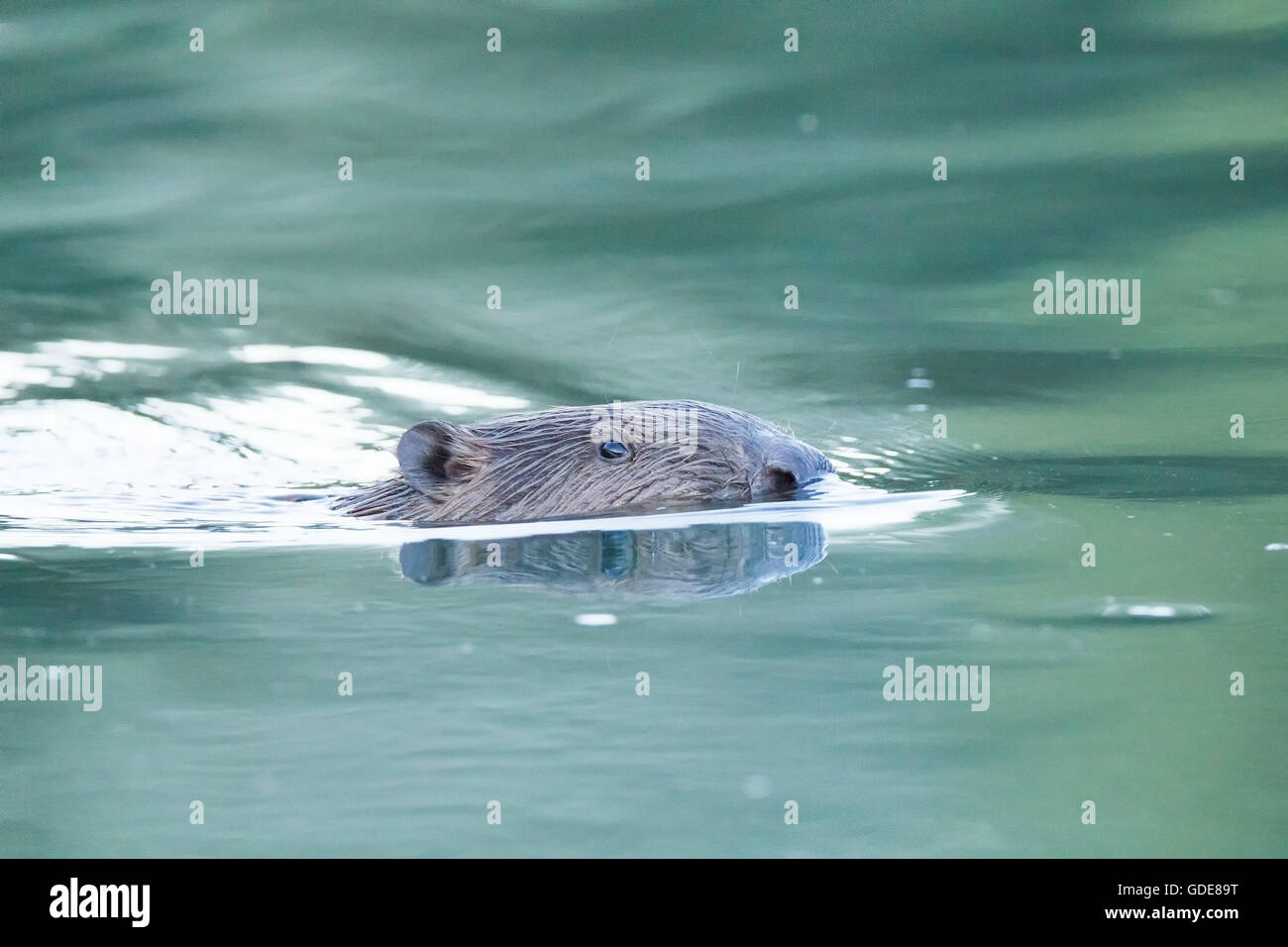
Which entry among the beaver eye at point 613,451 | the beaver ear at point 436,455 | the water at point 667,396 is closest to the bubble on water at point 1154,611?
the water at point 667,396

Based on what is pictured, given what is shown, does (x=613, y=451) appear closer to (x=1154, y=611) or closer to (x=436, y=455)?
(x=436, y=455)

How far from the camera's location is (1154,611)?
546 cm

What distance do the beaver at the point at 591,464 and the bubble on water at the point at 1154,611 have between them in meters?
1.94

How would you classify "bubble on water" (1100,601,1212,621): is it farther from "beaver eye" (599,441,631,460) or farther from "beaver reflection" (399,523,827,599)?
"beaver eye" (599,441,631,460)

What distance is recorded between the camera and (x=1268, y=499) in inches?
291

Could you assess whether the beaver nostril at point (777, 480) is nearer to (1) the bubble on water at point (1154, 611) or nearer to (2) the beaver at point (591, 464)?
(2) the beaver at point (591, 464)

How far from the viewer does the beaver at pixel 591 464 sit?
7074 mm

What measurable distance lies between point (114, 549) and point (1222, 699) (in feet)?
14.3

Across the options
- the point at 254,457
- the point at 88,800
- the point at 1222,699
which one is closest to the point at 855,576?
the point at 1222,699

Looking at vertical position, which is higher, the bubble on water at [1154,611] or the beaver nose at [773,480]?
the beaver nose at [773,480]

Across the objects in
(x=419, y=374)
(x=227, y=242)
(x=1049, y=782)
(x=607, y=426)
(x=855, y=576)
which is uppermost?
(x=227, y=242)

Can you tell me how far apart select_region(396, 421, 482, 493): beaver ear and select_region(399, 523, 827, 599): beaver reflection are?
0.54 meters

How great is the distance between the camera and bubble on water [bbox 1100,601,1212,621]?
5.38 meters

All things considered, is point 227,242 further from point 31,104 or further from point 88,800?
point 88,800
